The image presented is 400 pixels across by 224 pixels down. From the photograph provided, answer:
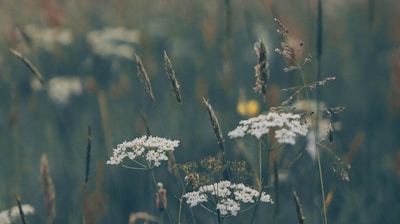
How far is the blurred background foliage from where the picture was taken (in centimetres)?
240

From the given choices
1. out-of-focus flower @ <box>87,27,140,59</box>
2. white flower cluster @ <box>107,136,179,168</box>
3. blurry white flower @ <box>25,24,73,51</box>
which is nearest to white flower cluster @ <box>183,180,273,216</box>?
white flower cluster @ <box>107,136,179,168</box>

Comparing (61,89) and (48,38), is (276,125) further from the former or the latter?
(48,38)

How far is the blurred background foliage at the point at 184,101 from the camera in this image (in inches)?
94.5

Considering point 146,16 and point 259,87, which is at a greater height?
point 146,16

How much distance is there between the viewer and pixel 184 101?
361 centimetres

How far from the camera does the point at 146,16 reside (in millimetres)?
5348

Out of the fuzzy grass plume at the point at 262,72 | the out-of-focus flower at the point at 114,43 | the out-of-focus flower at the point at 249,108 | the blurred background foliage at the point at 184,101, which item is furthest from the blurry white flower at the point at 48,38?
the fuzzy grass plume at the point at 262,72

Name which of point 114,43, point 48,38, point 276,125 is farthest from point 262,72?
point 48,38

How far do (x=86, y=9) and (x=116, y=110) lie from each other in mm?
Answer: 2421

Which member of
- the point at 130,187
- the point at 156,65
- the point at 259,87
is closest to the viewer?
the point at 259,87

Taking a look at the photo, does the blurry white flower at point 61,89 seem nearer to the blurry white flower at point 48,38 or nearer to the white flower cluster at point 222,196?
the blurry white flower at point 48,38

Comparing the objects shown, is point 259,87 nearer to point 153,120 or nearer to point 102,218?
point 102,218

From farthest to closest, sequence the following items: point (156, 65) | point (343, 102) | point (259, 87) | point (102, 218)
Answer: point (156, 65), point (343, 102), point (102, 218), point (259, 87)

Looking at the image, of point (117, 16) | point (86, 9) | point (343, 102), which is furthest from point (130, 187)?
point (86, 9)
